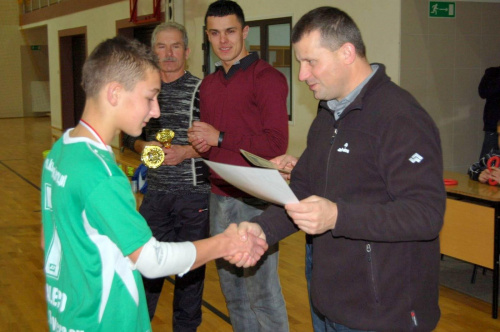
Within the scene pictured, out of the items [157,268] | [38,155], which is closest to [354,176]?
[157,268]

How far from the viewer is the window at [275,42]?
794 cm

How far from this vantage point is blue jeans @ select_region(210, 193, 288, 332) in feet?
10.1

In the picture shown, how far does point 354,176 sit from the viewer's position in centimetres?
193

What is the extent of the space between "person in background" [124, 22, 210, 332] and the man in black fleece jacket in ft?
4.53

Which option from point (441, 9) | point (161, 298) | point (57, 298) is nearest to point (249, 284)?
point (57, 298)

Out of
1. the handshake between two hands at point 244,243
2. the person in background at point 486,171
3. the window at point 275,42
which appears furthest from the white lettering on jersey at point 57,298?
the window at point 275,42

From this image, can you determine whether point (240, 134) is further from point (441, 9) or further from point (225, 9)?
point (441, 9)

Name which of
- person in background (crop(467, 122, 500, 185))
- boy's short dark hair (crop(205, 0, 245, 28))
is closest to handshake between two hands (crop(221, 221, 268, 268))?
boy's short dark hair (crop(205, 0, 245, 28))

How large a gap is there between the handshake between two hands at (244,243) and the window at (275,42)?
565cm

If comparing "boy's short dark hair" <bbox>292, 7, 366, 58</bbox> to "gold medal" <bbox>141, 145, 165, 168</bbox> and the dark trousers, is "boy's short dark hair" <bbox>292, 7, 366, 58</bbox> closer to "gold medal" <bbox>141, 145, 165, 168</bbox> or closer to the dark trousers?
"gold medal" <bbox>141, 145, 165, 168</bbox>

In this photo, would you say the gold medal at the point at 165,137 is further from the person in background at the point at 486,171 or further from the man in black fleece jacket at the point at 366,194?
the person in background at the point at 486,171

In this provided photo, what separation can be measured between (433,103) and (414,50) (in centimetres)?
64

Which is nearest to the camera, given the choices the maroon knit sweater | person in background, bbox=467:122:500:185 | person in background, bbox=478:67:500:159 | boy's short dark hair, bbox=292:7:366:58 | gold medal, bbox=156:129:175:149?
boy's short dark hair, bbox=292:7:366:58

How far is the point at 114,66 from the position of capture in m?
1.82
